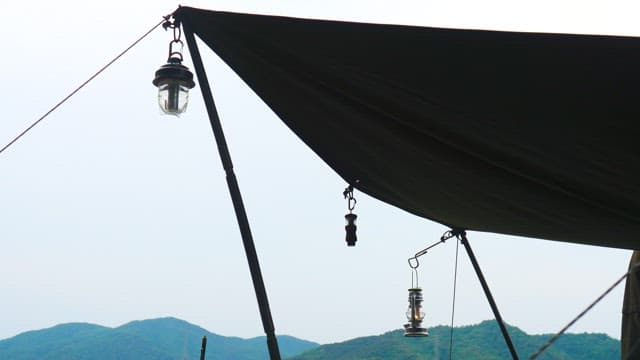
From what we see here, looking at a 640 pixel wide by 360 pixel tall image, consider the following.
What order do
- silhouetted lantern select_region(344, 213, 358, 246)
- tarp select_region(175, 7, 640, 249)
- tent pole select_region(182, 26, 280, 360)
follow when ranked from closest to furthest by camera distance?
1. tarp select_region(175, 7, 640, 249)
2. tent pole select_region(182, 26, 280, 360)
3. silhouetted lantern select_region(344, 213, 358, 246)

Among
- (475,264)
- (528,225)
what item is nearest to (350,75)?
(528,225)

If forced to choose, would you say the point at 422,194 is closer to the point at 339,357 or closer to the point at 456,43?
the point at 456,43

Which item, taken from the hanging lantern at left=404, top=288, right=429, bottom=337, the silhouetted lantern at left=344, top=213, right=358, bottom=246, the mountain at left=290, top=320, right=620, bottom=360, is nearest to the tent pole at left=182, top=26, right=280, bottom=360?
the silhouetted lantern at left=344, top=213, right=358, bottom=246

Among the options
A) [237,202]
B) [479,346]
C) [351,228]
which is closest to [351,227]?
[351,228]

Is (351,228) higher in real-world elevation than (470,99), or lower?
lower

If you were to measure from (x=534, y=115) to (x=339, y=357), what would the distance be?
96.6 metres

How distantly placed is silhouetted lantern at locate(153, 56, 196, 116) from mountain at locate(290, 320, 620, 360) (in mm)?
83104

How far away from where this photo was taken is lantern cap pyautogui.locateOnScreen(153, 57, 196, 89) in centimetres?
317

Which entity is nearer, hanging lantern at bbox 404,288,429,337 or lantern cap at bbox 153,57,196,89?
lantern cap at bbox 153,57,196,89

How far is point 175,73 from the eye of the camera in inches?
125

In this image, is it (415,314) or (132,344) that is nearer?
(415,314)

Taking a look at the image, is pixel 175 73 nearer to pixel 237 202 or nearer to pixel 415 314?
pixel 237 202

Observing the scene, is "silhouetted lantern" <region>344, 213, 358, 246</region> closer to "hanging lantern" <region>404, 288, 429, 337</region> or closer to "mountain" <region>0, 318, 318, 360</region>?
"hanging lantern" <region>404, 288, 429, 337</region>

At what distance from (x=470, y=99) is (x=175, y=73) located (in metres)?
1.55
